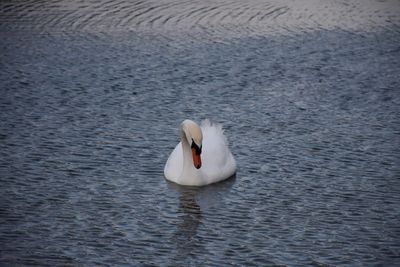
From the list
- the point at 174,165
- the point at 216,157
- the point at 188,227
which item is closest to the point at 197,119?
the point at 216,157

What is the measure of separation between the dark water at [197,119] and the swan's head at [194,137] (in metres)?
0.51

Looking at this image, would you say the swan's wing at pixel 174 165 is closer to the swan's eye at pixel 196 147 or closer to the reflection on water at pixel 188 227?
the reflection on water at pixel 188 227

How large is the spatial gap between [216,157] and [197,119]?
274 cm

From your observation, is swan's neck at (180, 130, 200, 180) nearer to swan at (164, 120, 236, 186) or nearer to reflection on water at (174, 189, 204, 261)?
swan at (164, 120, 236, 186)

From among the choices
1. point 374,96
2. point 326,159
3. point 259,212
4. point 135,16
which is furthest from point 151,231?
point 135,16

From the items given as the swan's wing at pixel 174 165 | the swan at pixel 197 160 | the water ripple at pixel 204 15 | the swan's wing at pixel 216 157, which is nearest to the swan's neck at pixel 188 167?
the swan at pixel 197 160

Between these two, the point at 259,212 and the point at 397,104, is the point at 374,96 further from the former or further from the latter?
the point at 259,212

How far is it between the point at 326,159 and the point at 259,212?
2.62 meters

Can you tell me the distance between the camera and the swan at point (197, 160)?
46.9 ft

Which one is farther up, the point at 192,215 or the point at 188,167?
the point at 188,167

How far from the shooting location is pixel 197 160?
1431cm

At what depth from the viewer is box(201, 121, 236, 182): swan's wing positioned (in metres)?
Answer: 14.6

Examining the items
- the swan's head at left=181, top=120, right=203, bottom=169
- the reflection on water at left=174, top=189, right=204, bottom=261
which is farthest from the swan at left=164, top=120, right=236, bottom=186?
the reflection on water at left=174, top=189, right=204, bottom=261

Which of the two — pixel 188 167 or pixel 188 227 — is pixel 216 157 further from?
pixel 188 227
